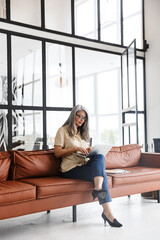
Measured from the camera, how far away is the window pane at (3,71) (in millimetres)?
4859

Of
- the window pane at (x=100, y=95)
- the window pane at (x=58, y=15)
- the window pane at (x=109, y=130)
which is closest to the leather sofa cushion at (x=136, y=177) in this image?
the window pane at (x=58, y=15)

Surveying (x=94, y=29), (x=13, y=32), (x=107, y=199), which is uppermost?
(x=94, y=29)

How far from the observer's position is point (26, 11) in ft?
17.1

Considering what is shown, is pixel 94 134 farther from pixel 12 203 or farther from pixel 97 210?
pixel 12 203

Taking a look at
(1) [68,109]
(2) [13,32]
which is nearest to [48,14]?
(2) [13,32]

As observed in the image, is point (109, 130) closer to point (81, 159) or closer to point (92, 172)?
point (81, 159)

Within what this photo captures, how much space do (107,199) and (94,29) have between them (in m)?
4.23

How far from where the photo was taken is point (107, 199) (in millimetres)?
2836

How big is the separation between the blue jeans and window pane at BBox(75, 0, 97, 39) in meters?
3.52

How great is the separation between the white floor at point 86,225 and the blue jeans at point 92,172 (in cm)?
31

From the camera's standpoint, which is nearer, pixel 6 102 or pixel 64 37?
pixel 6 102

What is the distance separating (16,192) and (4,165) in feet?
1.67

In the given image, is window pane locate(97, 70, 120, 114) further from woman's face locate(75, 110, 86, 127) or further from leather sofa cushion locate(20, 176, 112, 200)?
leather sofa cushion locate(20, 176, 112, 200)

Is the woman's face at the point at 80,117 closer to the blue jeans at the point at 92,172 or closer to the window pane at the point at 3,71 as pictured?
the blue jeans at the point at 92,172
